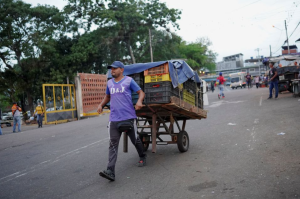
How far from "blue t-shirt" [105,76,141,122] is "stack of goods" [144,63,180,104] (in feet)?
1.74

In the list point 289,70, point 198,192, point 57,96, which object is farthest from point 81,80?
point 198,192

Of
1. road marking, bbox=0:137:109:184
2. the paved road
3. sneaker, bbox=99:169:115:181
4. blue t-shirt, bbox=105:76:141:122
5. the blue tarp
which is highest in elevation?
the blue tarp

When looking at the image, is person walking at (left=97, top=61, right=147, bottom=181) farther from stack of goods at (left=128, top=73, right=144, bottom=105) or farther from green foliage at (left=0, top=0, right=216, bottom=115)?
green foliage at (left=0, top=0, right=216, bottom=115)

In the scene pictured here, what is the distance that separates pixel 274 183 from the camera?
4238mm

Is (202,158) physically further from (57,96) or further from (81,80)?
(81,80)

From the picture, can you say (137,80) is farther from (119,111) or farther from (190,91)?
(190,91)

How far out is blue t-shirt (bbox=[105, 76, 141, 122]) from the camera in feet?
16.7

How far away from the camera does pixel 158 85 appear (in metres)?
5.67

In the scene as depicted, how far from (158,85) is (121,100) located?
0.88 meters

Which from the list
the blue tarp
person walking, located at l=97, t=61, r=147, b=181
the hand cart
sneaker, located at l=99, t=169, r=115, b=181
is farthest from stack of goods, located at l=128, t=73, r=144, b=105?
sneaker, located at l=99, t=169, r=115, b=181

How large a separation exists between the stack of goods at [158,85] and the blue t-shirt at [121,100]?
1.74 feet

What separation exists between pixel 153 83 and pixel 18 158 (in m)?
4.58

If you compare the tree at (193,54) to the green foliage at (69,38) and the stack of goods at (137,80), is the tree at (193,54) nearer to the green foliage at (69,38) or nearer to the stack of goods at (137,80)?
the green foliage at (69,38)

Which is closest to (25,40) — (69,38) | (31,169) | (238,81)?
(69,38)
